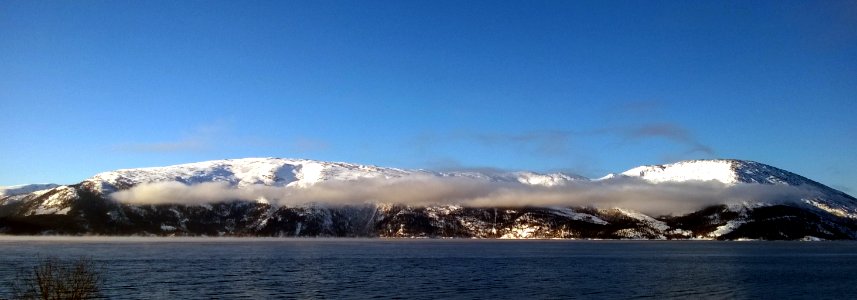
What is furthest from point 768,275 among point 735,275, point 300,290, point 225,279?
point 225,279

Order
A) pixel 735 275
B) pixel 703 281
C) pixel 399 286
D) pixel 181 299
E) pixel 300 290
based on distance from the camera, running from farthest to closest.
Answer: pixel 735 275
pixel 703 281
pixel 399 286
pixel 300 290
pixel 181 299

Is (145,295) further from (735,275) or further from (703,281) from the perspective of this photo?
(735,275)

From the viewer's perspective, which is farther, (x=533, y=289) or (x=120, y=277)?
(x=120, y=277)

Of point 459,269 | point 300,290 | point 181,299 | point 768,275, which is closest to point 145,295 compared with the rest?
point 181,299

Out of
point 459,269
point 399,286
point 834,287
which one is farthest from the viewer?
point 459,269

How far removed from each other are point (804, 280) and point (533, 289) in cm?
5208

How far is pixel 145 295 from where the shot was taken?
2987 inches

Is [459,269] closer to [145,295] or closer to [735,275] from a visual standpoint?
[735,275]

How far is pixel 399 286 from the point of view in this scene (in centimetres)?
8888

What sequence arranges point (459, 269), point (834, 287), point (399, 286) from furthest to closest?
point (459, 269), point (834, 287), point (399, 286)

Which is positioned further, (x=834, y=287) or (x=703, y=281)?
(x=703, y=281)

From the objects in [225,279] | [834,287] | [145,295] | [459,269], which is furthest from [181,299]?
[834,287]

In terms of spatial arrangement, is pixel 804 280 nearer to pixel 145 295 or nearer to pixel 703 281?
pixel 703 281

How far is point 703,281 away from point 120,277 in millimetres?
87743
